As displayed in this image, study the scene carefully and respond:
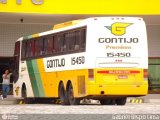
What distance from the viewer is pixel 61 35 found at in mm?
28453

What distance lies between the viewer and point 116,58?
25.9m

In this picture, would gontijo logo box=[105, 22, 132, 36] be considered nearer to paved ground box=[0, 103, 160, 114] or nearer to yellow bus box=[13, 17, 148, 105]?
yellow bus box=[13, 17, 148, 105]

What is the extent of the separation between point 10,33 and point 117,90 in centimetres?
1754

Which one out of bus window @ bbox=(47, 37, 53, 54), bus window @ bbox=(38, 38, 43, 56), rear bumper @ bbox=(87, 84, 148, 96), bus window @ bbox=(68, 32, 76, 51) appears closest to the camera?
rear bumper @ bbox=(87, 84, 148, 96)

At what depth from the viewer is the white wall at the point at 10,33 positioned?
4206 centimetres

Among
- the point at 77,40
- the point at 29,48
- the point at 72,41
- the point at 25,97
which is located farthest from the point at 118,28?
the point at 25,97

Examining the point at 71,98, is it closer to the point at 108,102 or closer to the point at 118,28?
the point at 108,102

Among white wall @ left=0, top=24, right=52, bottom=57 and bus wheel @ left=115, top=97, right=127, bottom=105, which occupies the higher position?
white wall @ left=0, top=24, right=52, bottom=57

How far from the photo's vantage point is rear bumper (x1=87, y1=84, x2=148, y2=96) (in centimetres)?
2571

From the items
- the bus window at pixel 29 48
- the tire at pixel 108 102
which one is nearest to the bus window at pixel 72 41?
the tire at pixel 108 102

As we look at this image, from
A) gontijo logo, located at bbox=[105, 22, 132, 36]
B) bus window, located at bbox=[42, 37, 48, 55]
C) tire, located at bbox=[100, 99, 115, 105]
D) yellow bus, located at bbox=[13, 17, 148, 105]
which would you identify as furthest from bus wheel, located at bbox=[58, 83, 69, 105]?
gontijo logo, located at bbox=[105, 22, 132, 36]

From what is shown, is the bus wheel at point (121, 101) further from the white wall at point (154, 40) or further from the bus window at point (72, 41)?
the white wall at point (154, 40)
